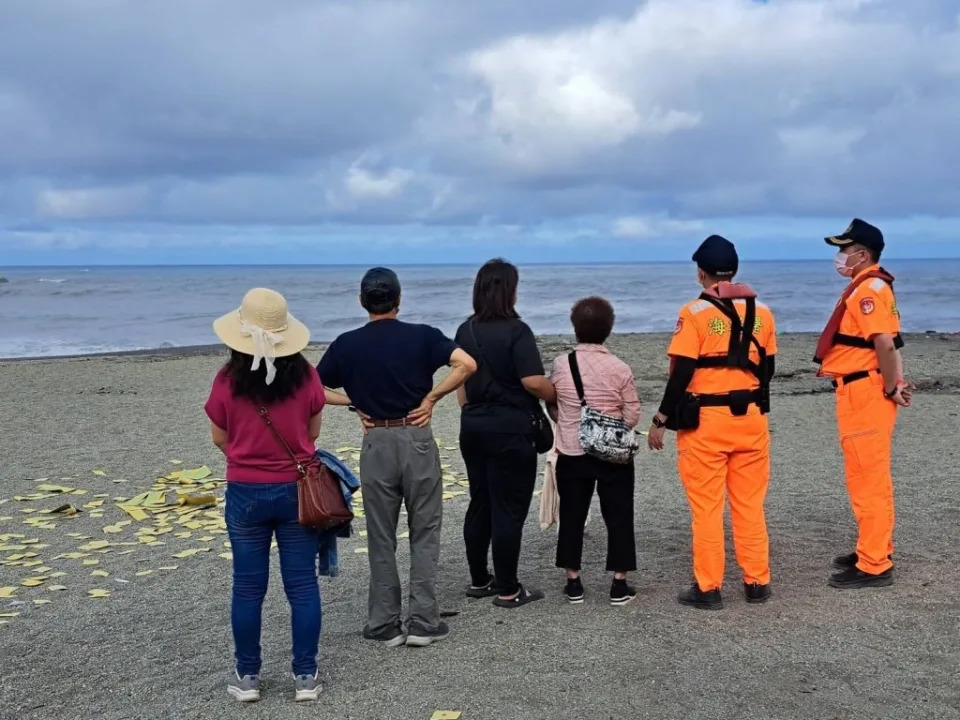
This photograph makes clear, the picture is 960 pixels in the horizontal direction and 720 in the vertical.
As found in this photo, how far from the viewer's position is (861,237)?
593 centimetres

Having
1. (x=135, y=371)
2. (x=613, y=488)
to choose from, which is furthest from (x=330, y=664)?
(x=135, y=371)

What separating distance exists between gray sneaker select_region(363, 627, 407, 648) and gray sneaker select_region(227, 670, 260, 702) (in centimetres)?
85

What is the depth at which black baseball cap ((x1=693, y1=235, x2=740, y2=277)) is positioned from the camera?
5.47m

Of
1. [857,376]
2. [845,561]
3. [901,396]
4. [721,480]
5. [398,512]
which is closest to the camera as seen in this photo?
[398,512]

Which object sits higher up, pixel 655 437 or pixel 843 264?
pixel 843 264

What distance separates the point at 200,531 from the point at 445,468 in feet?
9.92

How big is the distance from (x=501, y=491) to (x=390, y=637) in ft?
3.41

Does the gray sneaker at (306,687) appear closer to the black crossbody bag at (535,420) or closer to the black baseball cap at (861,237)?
the black crossbody bag at (535,420)

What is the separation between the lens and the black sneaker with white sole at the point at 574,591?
5965 millimetres

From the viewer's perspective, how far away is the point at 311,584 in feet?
15.5

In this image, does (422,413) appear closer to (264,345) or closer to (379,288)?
(379,288)

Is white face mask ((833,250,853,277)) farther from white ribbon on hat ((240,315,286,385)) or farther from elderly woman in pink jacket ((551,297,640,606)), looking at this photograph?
white ribbon on hat ((240,315,286,385))

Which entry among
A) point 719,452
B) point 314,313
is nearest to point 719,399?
point 719,452

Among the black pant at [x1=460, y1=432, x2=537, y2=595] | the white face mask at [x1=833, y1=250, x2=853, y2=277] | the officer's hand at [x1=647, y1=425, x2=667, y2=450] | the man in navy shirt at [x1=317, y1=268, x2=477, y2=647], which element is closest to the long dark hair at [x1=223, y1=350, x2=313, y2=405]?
the man in navy shirt at [x1=317, y1=268, x2=477, y2=647]
